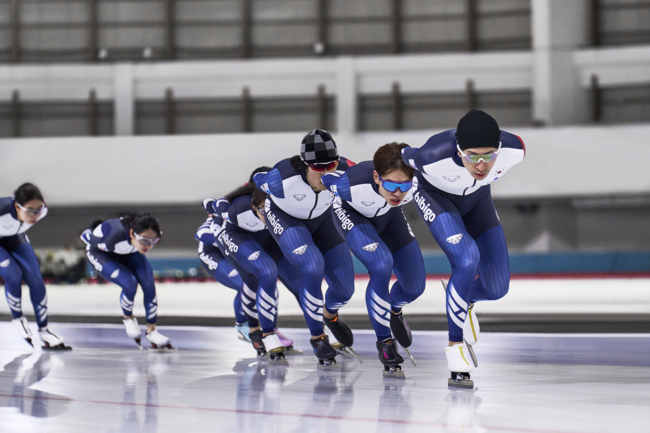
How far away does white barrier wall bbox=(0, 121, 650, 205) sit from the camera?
1859cm

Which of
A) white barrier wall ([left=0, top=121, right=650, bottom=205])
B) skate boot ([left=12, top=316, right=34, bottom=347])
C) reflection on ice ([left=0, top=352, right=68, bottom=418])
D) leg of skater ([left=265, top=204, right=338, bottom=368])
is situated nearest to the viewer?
reflection on ice ([left=0, top=352, right=68, bottom=418])

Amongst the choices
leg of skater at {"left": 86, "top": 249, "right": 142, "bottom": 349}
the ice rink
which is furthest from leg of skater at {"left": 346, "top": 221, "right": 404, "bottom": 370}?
leg of skater at {"left": 86, "top": 249, "right": 142, "bottom": 349}

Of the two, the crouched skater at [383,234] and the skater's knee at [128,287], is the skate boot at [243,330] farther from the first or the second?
the crouched skater at [383,234]

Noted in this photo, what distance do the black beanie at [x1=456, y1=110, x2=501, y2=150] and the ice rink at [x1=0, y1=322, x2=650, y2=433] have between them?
1.35m

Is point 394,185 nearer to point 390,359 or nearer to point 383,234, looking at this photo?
point 383,234

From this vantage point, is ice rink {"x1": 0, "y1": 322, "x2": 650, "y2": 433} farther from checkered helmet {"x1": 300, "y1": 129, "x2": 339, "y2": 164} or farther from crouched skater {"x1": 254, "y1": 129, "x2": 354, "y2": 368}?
checkered helmet {"x1": 300, "y1": 129, "x2": 339, "y2": 164}

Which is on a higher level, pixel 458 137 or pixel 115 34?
pixel 115 34

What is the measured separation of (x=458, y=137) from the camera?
12.8 feet

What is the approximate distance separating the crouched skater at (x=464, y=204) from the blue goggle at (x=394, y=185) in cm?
8

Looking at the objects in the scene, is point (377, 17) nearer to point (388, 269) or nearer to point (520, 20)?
point (520, 20)

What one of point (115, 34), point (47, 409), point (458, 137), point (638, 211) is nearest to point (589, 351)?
point (458, 137)

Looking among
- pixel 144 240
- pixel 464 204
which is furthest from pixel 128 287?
pixel 464 204

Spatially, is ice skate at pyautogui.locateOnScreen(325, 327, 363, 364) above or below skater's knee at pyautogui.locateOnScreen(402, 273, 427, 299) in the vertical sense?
below

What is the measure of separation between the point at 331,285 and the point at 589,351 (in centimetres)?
199
